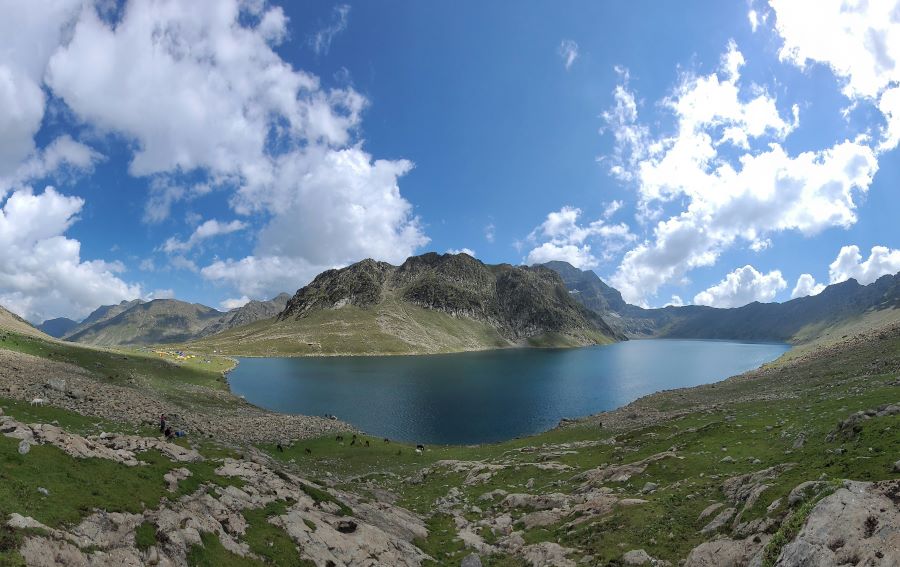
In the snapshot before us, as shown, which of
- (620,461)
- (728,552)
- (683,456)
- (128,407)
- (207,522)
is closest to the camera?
(728,552)

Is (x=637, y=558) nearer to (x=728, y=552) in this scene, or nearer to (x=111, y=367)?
(x=728, y=552)

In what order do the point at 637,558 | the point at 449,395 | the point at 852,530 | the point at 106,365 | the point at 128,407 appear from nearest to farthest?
the point at 852,530 → the point at 637,558 → the point at 128,407 → the point at 106,365 → the point at 449,395

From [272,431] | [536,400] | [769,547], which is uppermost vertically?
[769,547]

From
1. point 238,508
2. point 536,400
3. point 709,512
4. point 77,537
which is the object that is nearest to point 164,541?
point 77,537

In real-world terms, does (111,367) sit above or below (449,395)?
above

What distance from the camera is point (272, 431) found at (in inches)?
2411

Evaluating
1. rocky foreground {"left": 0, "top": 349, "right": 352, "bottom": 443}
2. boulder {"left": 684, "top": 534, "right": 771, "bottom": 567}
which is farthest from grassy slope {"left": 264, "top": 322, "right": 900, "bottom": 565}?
rocky foreground {"left": 0, "top": 349, "right": 352, "bottom": 443}

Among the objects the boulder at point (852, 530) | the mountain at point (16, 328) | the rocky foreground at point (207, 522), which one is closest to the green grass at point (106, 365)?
the mountain at point (16, 328)

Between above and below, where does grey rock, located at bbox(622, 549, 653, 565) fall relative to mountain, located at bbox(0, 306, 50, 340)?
below

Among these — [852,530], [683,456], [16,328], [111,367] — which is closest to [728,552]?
[852,530]

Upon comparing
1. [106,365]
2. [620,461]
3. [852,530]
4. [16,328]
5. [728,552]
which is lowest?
[620,461]

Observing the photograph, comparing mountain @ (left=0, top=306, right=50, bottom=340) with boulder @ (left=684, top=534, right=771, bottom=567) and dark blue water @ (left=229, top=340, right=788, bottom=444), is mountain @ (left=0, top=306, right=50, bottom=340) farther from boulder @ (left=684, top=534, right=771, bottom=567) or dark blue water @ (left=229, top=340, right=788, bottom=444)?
boulder @ (left=684, top=534, right=771, bottom=567)

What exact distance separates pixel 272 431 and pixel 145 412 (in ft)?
53.6

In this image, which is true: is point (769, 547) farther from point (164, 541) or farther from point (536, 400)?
point (536, 400)
